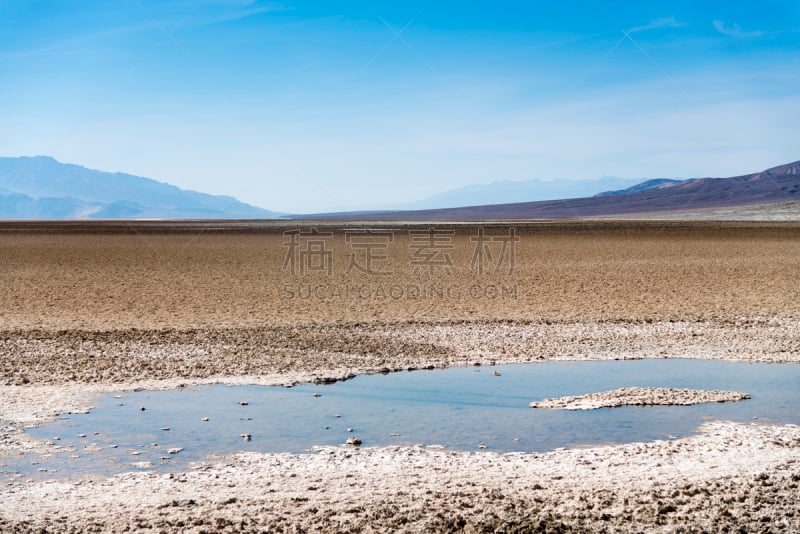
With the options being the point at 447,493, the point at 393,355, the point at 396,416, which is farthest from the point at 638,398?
the point at 393,355

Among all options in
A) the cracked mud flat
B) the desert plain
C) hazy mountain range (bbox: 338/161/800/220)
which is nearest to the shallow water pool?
the cracked mud flat

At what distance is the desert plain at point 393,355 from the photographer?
5.22m

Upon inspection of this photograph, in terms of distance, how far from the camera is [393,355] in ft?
36.6

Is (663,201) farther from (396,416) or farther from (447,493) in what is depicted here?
(447,493)

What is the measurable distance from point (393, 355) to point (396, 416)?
128 inches

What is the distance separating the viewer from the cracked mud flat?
8.17 meters

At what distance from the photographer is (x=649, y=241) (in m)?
37.4

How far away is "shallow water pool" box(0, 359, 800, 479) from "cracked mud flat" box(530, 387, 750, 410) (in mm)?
148

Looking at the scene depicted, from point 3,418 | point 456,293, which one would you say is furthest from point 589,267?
point 3,418

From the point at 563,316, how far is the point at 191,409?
28.0 feet

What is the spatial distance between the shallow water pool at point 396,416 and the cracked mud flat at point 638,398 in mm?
148

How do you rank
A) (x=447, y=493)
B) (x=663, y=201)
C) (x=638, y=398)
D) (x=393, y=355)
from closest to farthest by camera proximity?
(x=447, y=493) < (x=638, y=398) < (x=393, y=355) < (x=663, y=201)

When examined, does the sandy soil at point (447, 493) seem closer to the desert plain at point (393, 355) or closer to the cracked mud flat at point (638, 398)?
the desert plain at point (393, 355)

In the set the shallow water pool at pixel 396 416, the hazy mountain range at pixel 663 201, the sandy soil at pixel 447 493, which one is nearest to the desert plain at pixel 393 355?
the sandy soil at pixel 447 493
